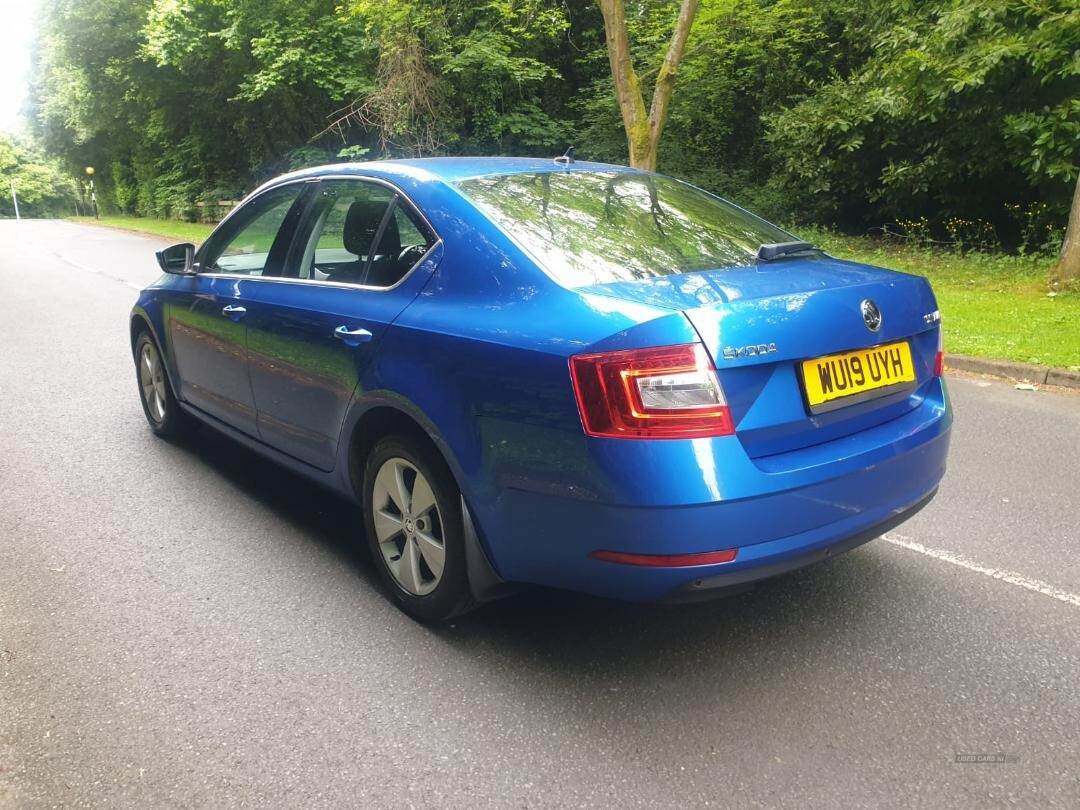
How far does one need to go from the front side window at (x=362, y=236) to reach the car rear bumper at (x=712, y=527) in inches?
44.3

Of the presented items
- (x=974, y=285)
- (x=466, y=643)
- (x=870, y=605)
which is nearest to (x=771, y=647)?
(x=870, y=605)

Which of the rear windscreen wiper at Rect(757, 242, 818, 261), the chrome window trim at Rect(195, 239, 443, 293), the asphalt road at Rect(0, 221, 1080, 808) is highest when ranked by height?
the chrome window trim at Rect(195, 239, 443, 293)

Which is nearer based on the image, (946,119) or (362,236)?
(362,236)

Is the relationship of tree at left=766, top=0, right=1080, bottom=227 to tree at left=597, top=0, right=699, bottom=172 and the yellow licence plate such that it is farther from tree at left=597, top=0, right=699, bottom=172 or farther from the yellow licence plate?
the yellow licence plate

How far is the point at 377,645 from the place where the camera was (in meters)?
3.11

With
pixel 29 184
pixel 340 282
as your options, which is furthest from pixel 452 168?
pixel 29 184

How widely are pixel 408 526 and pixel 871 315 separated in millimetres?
1761

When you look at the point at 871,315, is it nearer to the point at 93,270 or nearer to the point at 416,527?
the point at 416,527

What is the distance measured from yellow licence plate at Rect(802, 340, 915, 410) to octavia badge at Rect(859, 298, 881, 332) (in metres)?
0.08

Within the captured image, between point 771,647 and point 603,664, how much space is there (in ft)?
1.92

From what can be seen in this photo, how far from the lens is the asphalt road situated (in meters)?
2.37

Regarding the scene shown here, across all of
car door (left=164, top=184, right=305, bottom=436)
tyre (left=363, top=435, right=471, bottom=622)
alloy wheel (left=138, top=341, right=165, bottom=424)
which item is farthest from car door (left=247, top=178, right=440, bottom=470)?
alloy wheel (left=138, top=341, right=165, bottom=424)

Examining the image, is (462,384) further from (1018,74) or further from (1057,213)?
(1057,213)

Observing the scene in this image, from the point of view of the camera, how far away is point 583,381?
2484 mm
